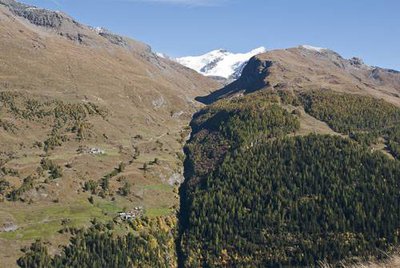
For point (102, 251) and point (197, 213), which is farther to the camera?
point (197, 213)

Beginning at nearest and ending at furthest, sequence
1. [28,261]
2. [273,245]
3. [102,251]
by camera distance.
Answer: [28,261]
[102,251]
[273,245]

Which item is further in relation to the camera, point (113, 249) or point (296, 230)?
point (296, 230)

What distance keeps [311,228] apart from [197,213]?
48503 mm

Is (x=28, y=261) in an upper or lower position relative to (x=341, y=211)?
lower

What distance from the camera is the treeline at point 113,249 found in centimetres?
14812

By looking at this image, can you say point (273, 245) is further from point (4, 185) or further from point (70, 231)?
point (4, 185)

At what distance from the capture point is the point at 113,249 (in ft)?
529

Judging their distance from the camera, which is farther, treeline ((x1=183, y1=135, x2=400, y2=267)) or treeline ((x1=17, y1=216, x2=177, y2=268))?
treeline ((x1=183, y1=135, x2=400, y2=267))

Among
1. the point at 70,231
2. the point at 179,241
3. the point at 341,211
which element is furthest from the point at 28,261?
the point at 341,211

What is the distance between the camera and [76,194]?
195875 mm

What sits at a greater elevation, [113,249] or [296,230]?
[296,230]

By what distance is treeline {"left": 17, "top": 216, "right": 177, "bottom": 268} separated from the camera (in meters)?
148

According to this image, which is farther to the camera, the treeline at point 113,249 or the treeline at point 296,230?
the treeline at point 296,230

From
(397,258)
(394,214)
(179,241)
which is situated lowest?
(179,241)
